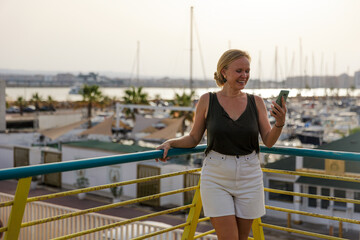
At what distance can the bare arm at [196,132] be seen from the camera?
9.59 feet

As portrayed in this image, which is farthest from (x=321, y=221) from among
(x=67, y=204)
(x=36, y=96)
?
(x=36, y=96)

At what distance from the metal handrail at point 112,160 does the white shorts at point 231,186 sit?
0.38 meters

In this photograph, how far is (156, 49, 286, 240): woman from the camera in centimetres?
276

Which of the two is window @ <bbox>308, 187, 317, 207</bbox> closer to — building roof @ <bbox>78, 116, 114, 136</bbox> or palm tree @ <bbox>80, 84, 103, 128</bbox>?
building roof @ <bbox>78, 116, 114, 136</bbox>

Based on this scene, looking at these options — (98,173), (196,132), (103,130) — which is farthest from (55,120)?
(196,132)

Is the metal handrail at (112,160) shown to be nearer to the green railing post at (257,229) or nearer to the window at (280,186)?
Answer: the green railing post at (257,229)

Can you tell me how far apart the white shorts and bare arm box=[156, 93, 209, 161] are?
8.8 inches

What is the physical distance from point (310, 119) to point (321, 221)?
40743mm

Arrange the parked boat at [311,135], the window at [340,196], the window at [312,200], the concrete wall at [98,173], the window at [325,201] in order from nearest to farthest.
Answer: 1. the window at [340,196]
2. the window at [325,201]
3. the window at [312,200]
4. the concrete wall at [98,173]
5. the parked boat at [311,135]

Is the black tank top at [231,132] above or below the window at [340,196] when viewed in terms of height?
above

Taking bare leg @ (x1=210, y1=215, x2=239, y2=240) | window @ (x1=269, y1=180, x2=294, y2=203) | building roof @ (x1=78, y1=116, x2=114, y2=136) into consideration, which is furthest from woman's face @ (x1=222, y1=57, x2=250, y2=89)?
building roof @ (x1=78, y1=116, x2=114, y2=136)

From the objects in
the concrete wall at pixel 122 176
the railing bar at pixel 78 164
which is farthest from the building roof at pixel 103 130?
the railing bar at pixel 78 164

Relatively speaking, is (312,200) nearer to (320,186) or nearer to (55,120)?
(320,186)

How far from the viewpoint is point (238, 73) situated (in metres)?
2.83
